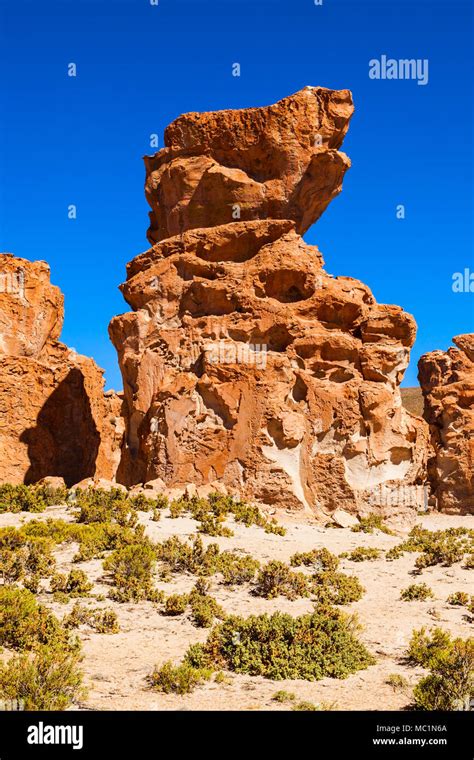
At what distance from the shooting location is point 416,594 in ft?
35.7

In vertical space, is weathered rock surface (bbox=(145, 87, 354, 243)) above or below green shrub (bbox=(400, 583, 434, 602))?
above

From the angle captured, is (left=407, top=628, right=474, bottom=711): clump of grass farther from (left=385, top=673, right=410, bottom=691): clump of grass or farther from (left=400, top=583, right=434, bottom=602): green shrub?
(left=400, top=583, right=434, bottom=602): green shrub

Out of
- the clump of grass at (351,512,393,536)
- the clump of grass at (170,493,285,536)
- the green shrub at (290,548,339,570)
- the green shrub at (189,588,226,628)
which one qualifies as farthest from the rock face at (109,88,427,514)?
the green shrub at (189,588,226,628)

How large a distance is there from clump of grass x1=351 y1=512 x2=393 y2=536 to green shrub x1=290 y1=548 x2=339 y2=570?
4622 mm

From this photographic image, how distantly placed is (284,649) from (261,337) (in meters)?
13.0

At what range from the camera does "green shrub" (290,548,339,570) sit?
1223cm

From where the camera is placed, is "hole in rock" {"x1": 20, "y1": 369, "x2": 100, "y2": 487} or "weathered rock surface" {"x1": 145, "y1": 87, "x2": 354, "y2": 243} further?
"hole in rock" {"x1": 20, "y1": 369, "x2": 100, "y2": 487}

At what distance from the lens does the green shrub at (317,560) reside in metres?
12.2

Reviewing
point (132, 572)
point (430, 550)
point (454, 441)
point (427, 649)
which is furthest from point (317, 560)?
point (454, 441)

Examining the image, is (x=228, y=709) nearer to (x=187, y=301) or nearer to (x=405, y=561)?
(x=405, y=561)

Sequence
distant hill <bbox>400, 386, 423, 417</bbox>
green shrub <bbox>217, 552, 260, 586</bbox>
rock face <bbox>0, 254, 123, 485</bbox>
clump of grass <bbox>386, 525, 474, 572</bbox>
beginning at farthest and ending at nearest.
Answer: distant hill <bbox>400, 386, 423, 417</bbox>, rock face <bbox>0, 254, 123, 485</bbox>, clump of grass <bbox>386, 525, 474, 572</bbox>, green shrub <bbox>217, 552, 260, 586</bbox>

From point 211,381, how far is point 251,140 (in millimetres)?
8537

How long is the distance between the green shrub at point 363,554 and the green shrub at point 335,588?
1597 mm

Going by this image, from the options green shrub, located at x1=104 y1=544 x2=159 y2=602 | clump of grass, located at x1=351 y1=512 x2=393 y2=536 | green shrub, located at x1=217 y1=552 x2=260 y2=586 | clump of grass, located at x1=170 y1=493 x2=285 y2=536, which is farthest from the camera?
clump of grass, located at x1=351 y1=512 x2=393 y2=536
